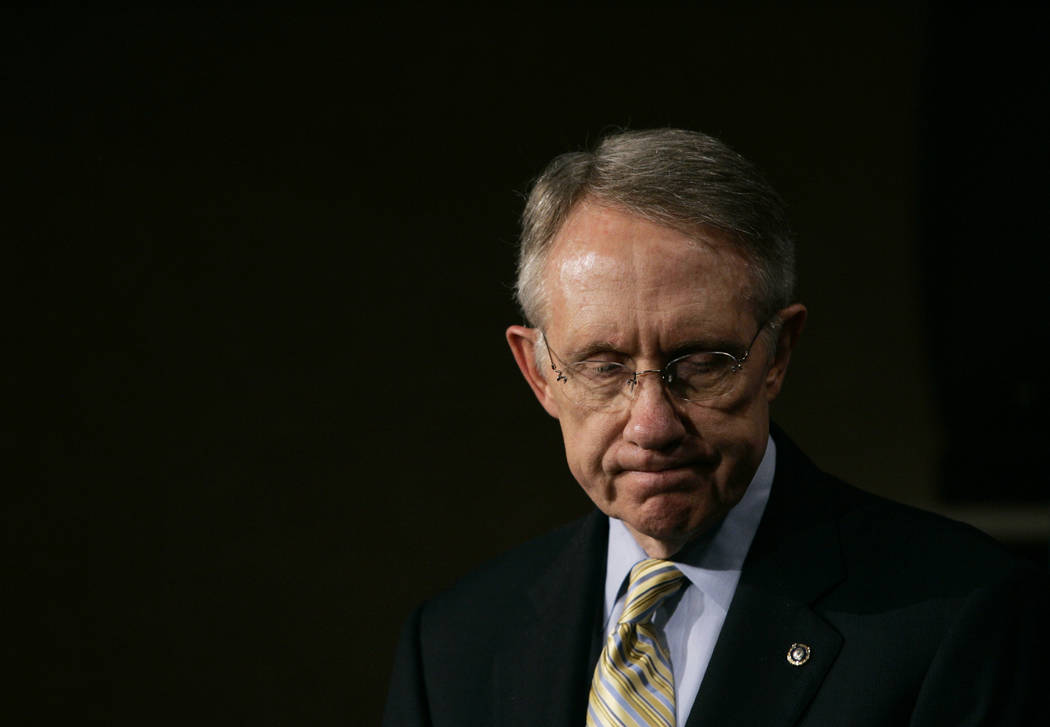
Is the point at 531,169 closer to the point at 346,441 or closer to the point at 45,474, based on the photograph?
the point at 346,441

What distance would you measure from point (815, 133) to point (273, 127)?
122cm

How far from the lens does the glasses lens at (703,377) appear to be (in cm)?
169

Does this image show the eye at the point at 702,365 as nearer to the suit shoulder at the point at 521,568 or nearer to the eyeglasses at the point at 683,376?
the eyeglasses at the point at 683,376

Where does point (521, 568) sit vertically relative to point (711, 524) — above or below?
below

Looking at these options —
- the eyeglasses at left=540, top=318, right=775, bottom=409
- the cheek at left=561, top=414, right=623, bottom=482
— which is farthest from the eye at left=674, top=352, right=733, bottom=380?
the cheek at left=561, top=414, right=623, bottom=482

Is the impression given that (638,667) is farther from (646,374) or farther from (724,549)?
(646,374)

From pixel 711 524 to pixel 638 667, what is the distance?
0.73 ft

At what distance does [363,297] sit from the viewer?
2.96m

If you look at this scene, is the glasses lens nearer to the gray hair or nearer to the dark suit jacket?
the gray hair

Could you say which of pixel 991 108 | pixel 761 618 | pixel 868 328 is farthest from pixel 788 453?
pixel 991 108

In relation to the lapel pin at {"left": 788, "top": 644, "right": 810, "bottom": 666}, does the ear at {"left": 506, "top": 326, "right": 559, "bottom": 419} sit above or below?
above

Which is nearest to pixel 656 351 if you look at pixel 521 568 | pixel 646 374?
pixel 646 374

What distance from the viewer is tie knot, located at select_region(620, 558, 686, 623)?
1.81 meters

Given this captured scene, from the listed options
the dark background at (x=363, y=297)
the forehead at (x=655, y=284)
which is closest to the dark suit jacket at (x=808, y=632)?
the forehead at (x=655, y=284)
